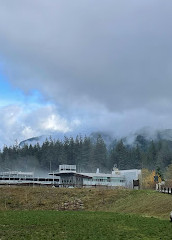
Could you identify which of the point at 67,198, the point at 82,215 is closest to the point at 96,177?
the point at 67,198

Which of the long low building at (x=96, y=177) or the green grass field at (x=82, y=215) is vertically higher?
the green grass field at (x=82, y=215)

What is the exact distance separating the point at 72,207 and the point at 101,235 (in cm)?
3917

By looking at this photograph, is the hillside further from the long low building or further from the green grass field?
the long low building

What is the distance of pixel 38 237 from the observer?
19547 mm

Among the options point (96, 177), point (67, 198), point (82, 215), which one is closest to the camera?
point (82, 215)

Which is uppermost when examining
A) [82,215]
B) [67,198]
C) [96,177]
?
[82,215]

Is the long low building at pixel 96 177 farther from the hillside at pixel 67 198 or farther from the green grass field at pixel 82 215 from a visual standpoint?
the green grass field at pixel 82 215

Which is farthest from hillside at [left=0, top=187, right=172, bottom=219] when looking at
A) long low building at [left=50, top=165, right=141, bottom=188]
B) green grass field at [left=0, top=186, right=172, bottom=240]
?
long low building at [left=50, top=165, right=141, bottom=188]

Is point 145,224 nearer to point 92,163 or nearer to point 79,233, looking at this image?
point 79,233

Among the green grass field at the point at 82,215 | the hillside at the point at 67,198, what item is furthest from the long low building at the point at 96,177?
the green grass field at the point at 82,215

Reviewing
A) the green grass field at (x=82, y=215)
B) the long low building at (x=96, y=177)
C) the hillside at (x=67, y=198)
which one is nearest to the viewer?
the green grass field at (x=82, y=215)

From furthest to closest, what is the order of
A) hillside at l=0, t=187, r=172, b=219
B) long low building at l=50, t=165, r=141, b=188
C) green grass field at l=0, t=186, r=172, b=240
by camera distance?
long low building at l=50, t=165, r=141, b=188 → hillside at l=0, t=187, r=172, b=219 → green grass field at l=0, t=186, r=172, b=240

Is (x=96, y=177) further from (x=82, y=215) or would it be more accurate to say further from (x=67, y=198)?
(x=82, y=215)

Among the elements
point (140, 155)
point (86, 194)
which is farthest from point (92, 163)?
point (86, 194)
